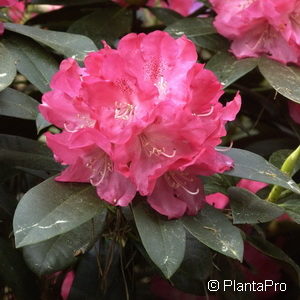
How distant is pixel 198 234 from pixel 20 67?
1.31ft

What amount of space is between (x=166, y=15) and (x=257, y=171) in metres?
0.58

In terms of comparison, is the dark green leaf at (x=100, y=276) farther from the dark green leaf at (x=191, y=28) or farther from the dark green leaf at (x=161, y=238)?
the dark green leaf at (x=191, y=28)

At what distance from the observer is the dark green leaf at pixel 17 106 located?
941 mm

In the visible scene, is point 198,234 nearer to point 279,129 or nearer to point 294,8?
point 294,8

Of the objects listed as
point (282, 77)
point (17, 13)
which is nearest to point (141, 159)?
point (282, 77)

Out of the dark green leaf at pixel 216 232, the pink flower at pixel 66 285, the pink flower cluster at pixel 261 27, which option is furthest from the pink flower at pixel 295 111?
the pink flower at pixel 66 285

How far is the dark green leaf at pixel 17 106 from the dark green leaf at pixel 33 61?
3 cm

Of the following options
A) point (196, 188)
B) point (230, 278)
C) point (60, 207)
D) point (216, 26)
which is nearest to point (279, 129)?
point (216, 26)

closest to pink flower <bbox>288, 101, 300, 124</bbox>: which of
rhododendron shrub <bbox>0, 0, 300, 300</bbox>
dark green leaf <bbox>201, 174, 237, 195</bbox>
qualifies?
rhododendron shrub <bbox>0, 0, 300, 300</bbox>

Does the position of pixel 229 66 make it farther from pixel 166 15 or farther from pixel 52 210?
pixel 52 210

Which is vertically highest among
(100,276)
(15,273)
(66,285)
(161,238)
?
(161,238)

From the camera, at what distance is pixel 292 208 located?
0.93 m

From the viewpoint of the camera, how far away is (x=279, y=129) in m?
1.36

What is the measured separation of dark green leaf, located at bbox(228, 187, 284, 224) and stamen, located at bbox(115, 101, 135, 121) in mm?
194
